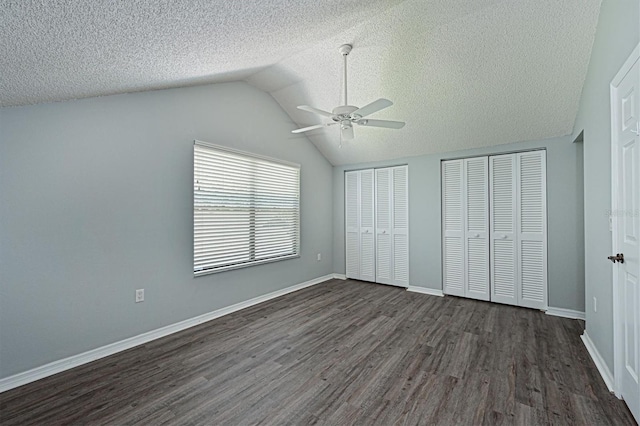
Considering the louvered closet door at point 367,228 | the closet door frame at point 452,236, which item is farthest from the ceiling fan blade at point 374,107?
the louvered closet door at point 367,228

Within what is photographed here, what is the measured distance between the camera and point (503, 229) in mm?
3883

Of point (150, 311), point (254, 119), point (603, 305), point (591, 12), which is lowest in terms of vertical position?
point (150, 311)

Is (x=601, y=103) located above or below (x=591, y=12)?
below

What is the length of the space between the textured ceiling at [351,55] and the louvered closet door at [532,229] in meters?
0.43

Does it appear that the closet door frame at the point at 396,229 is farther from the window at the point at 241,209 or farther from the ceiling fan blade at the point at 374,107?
the ceiling fan blade at the point at 374,107

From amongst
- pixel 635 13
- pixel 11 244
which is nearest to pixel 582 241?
pixel 635 13

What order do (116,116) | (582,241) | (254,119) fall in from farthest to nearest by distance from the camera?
(254,119) → (582,241) → (116,116)

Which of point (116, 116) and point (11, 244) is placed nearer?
point (11, 244)

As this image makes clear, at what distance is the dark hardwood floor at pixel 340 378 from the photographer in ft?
5.79

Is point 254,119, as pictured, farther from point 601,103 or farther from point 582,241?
point 582,241

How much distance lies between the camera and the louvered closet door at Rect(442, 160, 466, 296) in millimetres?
4203

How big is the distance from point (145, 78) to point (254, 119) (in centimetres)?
174

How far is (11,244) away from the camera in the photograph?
80.4 inches

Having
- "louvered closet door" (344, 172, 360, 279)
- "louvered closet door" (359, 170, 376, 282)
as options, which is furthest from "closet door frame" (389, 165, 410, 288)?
"louvered closet door" (344, 172, 360, 279)
